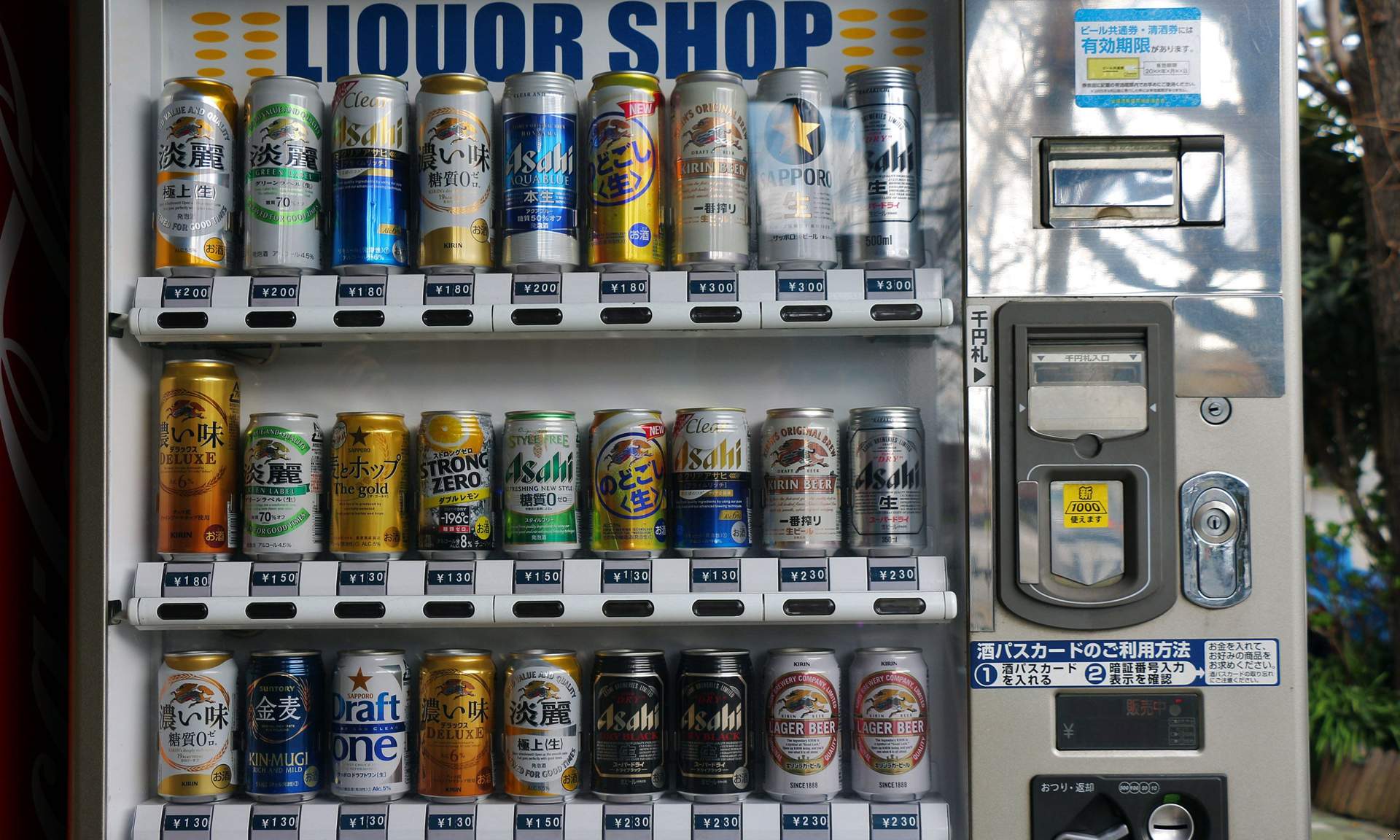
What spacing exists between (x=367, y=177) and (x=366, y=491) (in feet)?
1.95

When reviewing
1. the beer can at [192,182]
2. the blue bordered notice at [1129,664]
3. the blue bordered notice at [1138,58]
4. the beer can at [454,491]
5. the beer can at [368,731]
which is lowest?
the beer can at [368,731]

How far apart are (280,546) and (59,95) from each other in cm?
115

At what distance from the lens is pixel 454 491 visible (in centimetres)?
212

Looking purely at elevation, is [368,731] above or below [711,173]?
below

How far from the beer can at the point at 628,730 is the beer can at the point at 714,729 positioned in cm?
5

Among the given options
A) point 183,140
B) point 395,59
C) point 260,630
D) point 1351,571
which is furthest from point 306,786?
point 1351,571

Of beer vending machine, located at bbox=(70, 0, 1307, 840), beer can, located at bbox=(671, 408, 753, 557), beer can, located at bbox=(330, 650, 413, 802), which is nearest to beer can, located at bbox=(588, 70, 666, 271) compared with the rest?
beer vending machine, located at bbox=(70, 0, 1307, 840)

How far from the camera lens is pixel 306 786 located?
2143 millimetres

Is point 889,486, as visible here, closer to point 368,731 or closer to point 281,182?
point 368,731

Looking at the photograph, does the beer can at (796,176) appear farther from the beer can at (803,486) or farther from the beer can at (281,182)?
the beer can at (281,182)

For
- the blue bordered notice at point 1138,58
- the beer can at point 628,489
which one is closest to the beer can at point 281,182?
the beer can at point 628,489

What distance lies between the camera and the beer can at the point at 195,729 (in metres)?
2.13

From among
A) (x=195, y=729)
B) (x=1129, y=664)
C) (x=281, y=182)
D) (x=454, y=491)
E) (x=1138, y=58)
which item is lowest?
(x=195, y=729)

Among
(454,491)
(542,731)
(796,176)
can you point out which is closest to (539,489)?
(454,491)
